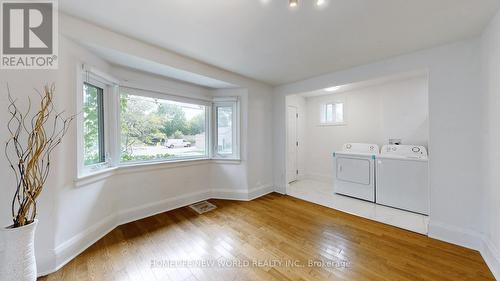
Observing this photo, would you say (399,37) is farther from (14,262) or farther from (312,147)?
(14,262)

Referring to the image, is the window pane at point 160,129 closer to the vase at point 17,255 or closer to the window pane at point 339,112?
the vase at point 17,255

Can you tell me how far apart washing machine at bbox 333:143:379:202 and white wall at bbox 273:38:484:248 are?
1088mm

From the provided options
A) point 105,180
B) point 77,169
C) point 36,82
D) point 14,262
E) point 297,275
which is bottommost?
point 297,275

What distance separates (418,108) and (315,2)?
329 centimetres

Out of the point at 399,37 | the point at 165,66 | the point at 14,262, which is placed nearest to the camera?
the point at 14,262

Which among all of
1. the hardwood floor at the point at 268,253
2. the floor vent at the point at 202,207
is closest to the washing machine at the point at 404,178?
the hardwood floor at the point at 268,253

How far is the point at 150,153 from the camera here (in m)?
2.89

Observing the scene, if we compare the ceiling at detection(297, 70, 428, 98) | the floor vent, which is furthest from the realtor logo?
the ceiling at detection(297, 70, 428, 98)

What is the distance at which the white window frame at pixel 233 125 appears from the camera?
3505 mm

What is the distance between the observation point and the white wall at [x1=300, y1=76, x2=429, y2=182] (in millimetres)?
3352

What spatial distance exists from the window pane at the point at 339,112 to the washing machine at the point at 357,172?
2.65 ft

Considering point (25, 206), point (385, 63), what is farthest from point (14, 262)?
point (385, 63)

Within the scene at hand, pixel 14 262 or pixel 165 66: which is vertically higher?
pixel 165 66

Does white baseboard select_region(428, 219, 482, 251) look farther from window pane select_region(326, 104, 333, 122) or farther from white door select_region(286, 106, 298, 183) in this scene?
window pane select_region(326, 104, 333, 122)
